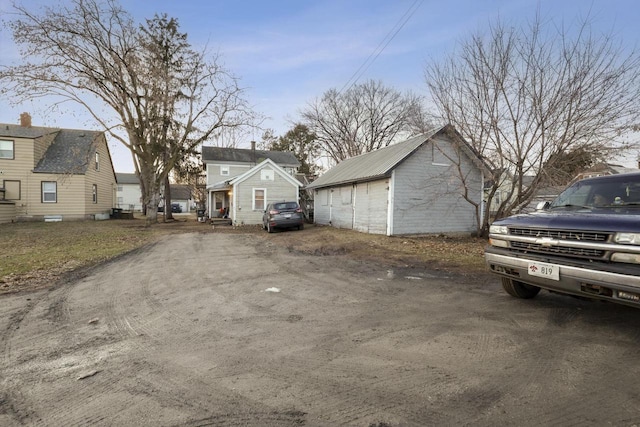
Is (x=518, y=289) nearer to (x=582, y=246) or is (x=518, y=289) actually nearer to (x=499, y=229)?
(x=499, y=229)

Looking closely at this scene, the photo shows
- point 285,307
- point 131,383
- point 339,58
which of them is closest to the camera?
point 131,383

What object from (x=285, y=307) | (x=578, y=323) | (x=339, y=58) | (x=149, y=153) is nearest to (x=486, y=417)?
(x=578, y=323)

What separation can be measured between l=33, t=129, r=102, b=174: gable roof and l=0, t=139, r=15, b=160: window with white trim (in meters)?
1.46

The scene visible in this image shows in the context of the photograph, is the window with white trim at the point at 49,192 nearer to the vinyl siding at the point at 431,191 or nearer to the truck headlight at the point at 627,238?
the vinyl siding at the point at 431,191

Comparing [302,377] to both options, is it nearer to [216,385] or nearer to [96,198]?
[216,385]

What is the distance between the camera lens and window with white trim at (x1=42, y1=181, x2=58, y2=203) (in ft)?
73.0

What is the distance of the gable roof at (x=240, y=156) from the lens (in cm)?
3500

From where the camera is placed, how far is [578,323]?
3857 mm

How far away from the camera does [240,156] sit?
36.8 m

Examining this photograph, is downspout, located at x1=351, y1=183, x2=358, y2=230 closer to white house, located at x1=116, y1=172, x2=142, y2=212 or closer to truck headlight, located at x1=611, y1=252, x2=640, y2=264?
truck headlight, located at x1=611, y1=252, x2=640, y2=264

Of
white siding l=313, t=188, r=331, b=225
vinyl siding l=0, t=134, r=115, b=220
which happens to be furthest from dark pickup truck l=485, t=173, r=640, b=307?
vinyl siding l=0, t=134, r=115, b=220

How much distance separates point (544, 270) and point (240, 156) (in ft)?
118

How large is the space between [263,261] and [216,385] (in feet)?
19.5

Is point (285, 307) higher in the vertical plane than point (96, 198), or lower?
lower
